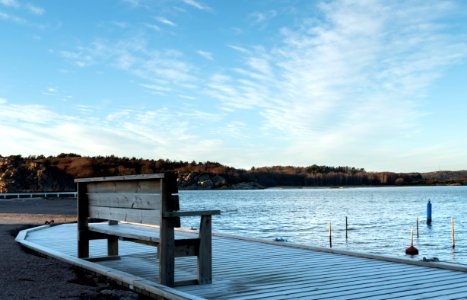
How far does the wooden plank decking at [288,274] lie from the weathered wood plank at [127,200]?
974 millimetres

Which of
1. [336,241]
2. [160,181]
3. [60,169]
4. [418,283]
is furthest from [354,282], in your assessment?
[60,169]

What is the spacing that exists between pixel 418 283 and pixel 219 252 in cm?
405

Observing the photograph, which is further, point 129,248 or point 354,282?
point 129,248

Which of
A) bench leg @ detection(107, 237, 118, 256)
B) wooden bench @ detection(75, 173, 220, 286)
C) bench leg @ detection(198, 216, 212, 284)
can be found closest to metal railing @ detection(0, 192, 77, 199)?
bench leg @ detection(107, 237, 118, 256)

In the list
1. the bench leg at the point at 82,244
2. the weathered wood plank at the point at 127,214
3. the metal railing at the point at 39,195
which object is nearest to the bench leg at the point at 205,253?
the weathered wood plank at the point at 127,214

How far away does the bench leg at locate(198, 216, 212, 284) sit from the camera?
23.1ft

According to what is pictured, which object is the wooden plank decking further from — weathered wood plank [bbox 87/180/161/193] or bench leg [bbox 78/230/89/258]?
weathered wood plank [bbox 87/180/161/193]

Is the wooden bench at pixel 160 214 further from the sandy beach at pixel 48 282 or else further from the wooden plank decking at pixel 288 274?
the sandy beach at pixel 48 282

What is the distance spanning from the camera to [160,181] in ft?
22.4

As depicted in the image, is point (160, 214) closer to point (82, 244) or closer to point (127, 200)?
point (127, 200)

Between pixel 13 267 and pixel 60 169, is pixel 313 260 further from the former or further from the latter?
pixel 60 169

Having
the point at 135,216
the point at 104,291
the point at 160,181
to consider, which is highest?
the point at 160,181

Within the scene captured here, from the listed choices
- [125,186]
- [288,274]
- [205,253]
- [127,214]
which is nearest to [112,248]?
[127,214]

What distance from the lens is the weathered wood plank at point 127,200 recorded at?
7133mm
